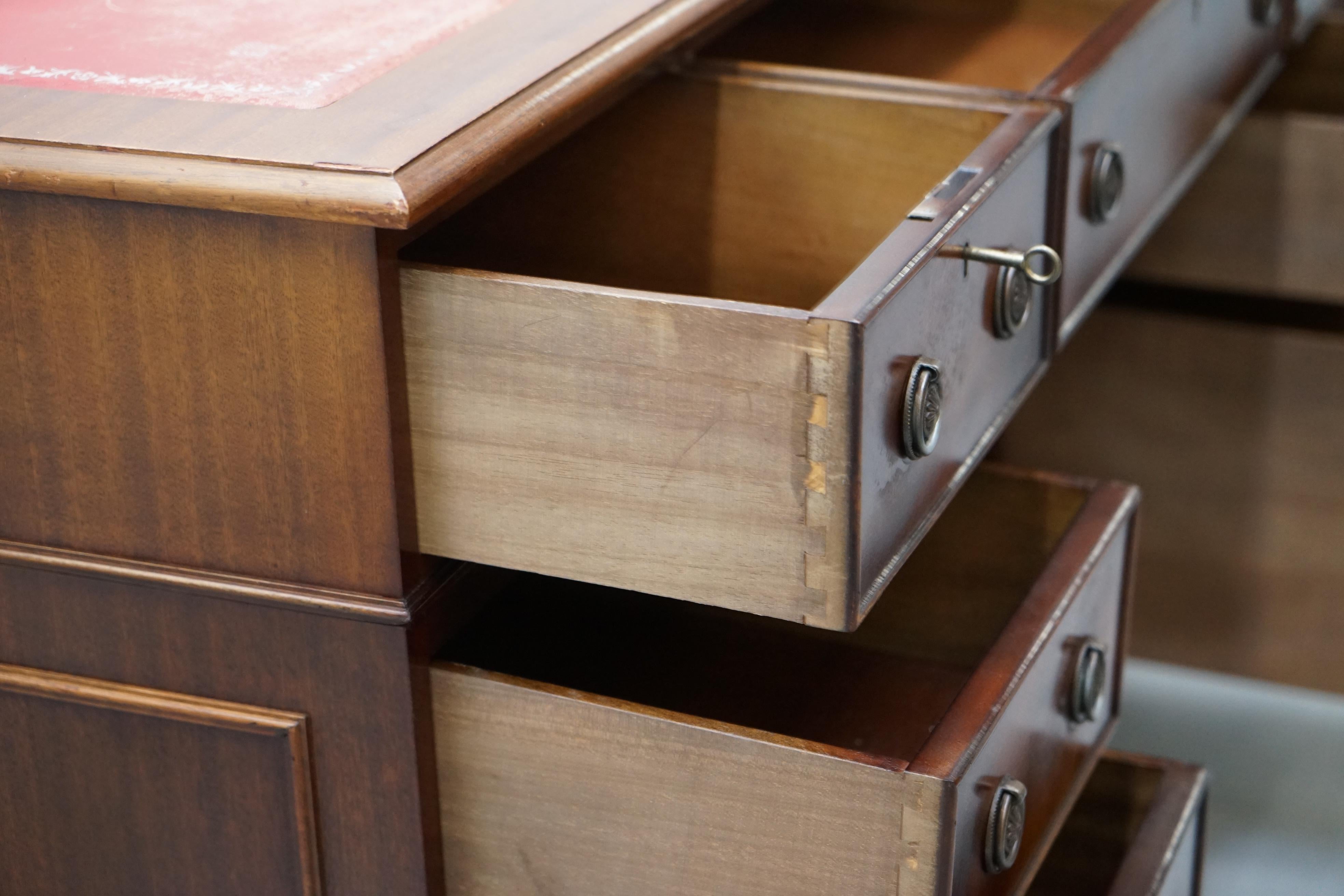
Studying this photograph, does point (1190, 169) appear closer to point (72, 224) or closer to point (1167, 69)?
point (1167, 69)

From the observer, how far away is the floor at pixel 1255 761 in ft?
4.00

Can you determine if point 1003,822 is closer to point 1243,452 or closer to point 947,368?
point 947,368

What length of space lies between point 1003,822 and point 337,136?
1.32 ft

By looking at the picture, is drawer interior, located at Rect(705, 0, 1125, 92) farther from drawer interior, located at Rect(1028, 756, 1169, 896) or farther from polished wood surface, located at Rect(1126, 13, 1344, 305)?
drawer interior, located at Rect(1028, 756, 1169, 896)

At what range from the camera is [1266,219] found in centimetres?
129

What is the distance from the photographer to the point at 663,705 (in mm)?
885

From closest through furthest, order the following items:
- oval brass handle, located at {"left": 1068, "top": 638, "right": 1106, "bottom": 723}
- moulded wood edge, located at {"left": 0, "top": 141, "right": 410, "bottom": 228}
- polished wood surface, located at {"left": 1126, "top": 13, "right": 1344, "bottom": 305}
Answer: moulded wood edge, located at {"left": 0, "top": 141, "right": 410, "bottom": 228}, oval brass handle, located at {"left": 1068, "top": 638, "right": 1106, "bottom": 723}, polished wood surface, located at {"left": 1126, "top": 13, "right": 1344, "bottom": 305}

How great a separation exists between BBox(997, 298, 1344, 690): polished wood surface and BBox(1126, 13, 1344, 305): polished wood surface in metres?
0.04

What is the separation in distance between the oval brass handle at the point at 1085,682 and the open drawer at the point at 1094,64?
0.17 m


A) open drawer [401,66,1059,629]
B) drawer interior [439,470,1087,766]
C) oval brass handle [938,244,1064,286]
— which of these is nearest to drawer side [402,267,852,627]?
open drawer [401,66,1059,629]

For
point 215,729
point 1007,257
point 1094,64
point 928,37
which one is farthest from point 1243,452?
point 215,729

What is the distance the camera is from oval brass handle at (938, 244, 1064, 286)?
682 mm

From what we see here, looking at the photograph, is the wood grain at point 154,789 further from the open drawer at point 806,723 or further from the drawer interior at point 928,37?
the drawer interior at point 928,37

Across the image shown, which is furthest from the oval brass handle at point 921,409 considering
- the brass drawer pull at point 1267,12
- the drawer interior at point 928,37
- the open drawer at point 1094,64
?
the brass drawer pull at point 1267,12
